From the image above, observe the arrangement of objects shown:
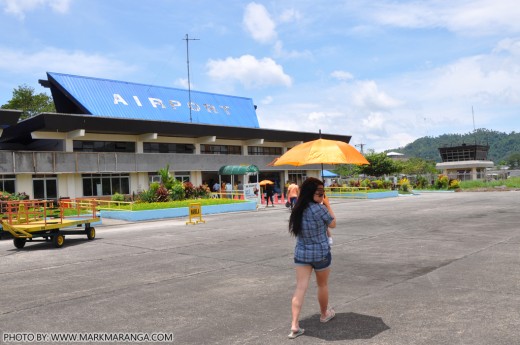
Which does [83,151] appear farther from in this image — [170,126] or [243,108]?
[243,108]

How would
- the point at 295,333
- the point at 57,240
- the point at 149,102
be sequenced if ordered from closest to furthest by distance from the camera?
1. the point at 295,333
2. the point at 57,240
3. the point at 149,102

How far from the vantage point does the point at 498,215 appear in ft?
59.5

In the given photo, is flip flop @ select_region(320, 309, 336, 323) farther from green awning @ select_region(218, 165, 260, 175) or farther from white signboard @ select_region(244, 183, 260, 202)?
green awning @ select_region(218, 165, 260, 175)

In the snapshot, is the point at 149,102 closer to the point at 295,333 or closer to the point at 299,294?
the point at 299,294

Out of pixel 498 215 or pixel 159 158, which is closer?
pixel 498 215

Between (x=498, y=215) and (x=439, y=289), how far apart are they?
13.3m

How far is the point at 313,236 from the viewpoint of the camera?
519 cm

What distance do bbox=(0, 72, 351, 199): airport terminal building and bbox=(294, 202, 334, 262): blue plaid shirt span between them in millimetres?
27985

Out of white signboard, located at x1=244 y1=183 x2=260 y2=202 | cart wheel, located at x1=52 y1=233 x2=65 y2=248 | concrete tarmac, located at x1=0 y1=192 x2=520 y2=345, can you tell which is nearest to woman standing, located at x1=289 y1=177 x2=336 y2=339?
concrete tarmac, located at x1=0 y1=192 x2=520 y2=345

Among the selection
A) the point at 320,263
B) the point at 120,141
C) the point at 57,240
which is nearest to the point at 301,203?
the point at 320,263

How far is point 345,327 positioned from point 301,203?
1.51m

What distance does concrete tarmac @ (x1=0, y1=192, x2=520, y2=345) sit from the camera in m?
5.17

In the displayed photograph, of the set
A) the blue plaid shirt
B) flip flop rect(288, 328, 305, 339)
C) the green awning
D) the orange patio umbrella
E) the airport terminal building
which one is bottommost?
flip flop rect(288, 328, 305, 339)

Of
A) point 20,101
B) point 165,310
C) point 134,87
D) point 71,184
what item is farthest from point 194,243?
point 20,101
